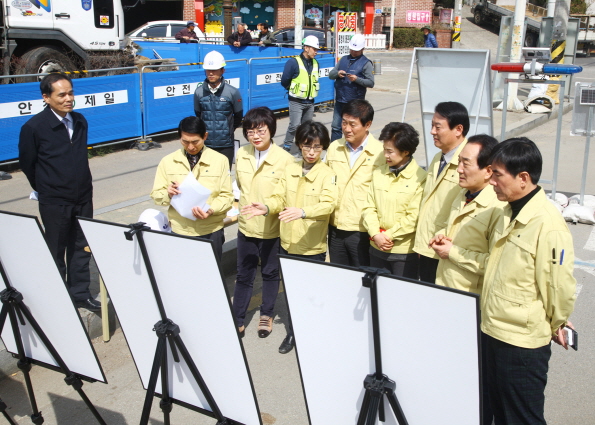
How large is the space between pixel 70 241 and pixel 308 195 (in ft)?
6.26

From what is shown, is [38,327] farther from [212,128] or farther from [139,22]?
[139,22]

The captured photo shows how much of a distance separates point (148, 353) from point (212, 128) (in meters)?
3.93

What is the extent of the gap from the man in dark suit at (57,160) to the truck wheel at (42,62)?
7.38 meters

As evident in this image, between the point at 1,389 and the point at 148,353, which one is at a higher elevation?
the point at 148,353

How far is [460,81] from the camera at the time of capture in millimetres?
7281

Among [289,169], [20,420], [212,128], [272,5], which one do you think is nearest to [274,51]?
[212,128]

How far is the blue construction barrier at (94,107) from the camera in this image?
8.56 m

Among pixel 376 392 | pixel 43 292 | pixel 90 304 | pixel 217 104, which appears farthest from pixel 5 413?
pixel 217 104

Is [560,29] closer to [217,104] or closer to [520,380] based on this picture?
[217,104]

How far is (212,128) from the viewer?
6.52m

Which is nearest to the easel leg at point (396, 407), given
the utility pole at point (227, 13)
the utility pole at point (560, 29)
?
the utility pole at point (560, 29)

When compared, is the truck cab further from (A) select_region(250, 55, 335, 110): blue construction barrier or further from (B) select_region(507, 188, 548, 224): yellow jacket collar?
(B) select_region(507, 188, 548, 224): yellow jacket collar

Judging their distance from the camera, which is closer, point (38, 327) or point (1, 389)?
point (38, 327)

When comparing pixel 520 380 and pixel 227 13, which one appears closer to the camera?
pixel 520 380
